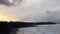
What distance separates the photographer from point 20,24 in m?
1.27

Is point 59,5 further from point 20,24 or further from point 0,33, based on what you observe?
point 0,33

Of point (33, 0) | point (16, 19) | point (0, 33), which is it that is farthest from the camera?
point (16, 19)

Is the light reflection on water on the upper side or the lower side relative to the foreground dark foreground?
lower

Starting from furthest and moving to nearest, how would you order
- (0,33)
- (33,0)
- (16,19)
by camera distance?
(16,19) → (0,33) → (33,0)

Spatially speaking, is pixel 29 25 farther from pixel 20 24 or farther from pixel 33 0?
pixel 33 0

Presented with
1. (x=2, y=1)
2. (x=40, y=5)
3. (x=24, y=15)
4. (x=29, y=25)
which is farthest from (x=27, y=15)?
(x=2, y=1)

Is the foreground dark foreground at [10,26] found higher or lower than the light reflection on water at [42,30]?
higher

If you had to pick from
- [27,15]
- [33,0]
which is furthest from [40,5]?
[27,15]

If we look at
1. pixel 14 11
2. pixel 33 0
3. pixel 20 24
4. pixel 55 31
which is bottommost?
pixel 55 31

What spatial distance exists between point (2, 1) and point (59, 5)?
63cm

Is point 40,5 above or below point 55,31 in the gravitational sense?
above

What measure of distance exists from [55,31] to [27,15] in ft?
1.30

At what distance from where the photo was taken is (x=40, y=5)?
119cm

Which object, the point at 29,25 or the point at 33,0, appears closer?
the point at 33,0
